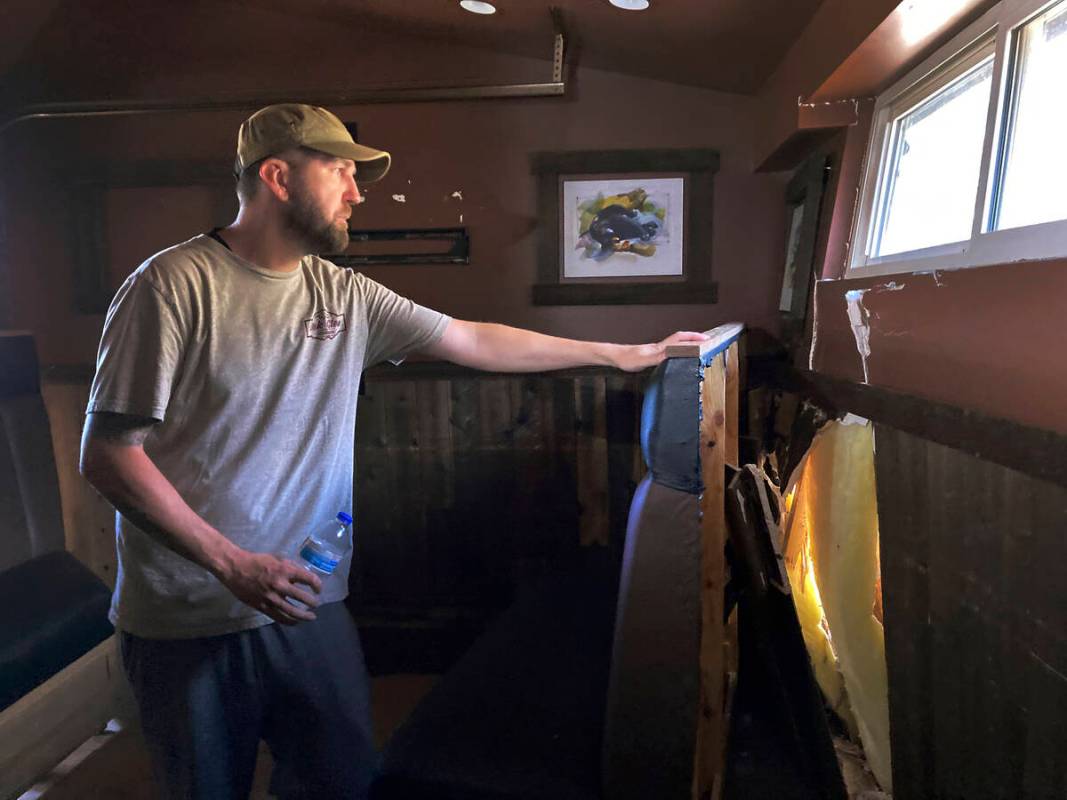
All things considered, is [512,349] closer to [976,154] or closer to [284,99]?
[976,154]

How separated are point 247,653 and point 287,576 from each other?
0.88ft

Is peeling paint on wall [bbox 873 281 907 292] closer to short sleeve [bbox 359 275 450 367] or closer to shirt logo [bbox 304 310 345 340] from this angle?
short sleeve [bbox 359 275 450 367]

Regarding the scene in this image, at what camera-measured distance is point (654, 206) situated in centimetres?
302

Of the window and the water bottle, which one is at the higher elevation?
the window

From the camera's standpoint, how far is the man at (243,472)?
1297 millimetres

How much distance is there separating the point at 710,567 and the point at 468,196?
200 cm

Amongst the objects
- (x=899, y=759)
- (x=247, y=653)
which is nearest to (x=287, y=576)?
(x=247, y=653)

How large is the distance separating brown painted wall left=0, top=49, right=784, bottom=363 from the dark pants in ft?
6.07

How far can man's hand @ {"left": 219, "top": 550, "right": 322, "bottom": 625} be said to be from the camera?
1.29m

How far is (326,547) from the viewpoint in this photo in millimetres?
1523

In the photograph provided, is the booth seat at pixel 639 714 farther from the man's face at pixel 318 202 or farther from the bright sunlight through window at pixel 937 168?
the bright sunlight through window at pixel 937 168

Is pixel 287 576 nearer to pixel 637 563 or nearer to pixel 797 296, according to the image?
pixel 637 563

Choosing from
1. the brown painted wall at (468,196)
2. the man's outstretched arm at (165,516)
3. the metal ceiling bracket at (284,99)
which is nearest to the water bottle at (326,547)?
the man's outstretched arm at (165,516)

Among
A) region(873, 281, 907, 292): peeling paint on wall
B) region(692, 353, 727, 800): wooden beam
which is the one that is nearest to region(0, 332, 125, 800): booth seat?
region(692, 353, 727, 800): wooden beam
